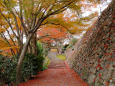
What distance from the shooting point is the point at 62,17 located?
666 centimetres

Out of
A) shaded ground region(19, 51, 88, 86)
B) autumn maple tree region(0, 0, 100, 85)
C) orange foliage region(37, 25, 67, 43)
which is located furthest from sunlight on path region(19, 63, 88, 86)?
orange foliage region(37, 25, 67, 43)

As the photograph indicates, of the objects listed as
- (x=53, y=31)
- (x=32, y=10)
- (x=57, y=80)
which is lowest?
(x=57, y=80)

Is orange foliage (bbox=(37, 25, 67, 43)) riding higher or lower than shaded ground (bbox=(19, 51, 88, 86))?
higher

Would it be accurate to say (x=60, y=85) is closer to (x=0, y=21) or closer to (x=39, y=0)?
(x=39, y=0)

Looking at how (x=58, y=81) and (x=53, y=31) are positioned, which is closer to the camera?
(x=58, y=81)

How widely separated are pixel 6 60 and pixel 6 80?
0.98m

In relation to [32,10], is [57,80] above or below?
below

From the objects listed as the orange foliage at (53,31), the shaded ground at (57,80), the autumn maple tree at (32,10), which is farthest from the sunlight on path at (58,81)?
the orange foliage at (53,31)

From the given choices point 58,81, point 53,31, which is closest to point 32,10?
point 58,81

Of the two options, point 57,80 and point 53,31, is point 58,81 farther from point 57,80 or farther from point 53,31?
point 53,31

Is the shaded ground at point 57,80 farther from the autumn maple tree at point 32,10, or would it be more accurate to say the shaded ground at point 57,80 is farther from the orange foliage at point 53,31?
the orange foliage at point 53,31

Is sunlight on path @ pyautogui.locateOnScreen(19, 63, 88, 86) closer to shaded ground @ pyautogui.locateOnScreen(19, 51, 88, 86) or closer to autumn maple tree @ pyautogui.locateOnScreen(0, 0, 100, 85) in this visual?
shaded ground @ pyautogui.locateOnScreen(19, 51, 88, 86)

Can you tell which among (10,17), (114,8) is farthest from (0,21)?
(114,8)

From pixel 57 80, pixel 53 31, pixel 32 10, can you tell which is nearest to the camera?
pixel 32 10
